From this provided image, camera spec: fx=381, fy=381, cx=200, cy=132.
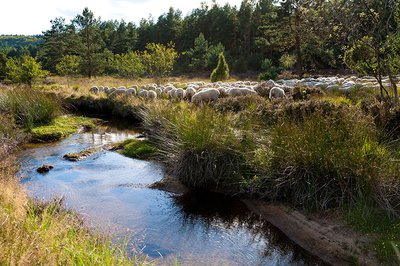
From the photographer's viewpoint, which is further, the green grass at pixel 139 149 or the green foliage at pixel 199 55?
the green foliage at pixel 199 55

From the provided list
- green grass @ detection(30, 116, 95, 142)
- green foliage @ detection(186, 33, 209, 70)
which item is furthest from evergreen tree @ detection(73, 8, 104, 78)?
green grass @ detection(30, 116, 95, 142)

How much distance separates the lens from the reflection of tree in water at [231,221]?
614 cm

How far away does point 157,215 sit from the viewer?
7543 mm

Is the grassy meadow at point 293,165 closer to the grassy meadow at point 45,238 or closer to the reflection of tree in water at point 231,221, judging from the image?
the grassy meadow at point 45,238

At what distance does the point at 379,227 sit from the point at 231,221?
2.58 m

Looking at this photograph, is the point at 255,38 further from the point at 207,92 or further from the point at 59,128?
the point at 59,128

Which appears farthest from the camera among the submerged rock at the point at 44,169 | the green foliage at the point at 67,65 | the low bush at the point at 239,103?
the green foliage at the point at 67,65

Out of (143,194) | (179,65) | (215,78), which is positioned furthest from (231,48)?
(143,194)

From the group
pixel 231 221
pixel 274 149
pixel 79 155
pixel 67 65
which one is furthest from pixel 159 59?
pixel 231 221

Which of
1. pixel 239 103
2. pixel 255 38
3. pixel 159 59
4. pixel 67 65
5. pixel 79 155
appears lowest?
pixel 79 155

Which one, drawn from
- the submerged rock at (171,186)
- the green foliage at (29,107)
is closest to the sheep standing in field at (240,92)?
the submerged rock at (171,186)

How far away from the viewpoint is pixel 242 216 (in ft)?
24.4

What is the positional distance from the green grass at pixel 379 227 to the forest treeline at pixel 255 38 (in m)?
5.03

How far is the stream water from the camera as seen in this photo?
601 centimetres
